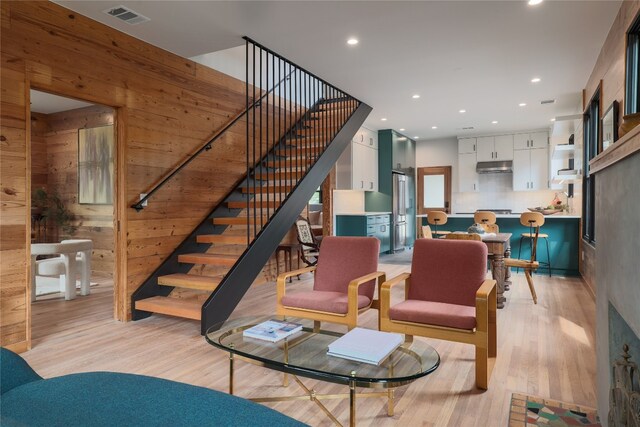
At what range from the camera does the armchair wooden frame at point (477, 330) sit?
99.0 inches

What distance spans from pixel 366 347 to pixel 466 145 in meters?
9.37

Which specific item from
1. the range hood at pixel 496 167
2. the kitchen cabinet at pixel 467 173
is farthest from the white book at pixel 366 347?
the kitchen cabinet at pixel 467 173

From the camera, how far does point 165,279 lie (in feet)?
14.2

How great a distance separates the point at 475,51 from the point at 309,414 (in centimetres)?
419

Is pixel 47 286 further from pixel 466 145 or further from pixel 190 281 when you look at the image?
pixel 466 145

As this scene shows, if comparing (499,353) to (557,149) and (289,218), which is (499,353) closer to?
(289,218)

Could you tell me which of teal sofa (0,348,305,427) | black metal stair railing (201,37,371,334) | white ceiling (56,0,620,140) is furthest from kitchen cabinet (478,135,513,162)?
teal sofa (0,348,305,427)

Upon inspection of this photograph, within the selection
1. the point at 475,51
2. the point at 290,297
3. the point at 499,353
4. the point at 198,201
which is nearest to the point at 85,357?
the point at 290,297

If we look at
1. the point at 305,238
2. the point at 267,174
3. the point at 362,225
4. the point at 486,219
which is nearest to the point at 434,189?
the point at 362,225

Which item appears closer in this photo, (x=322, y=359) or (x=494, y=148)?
(x=322, y=359)

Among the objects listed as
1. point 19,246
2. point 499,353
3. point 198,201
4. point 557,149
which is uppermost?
point 557,149

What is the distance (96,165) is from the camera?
6.70 meters

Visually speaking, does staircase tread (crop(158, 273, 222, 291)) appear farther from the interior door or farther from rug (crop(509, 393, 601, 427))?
the interior door

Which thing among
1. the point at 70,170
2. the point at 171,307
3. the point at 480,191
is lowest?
the point at 171,307
